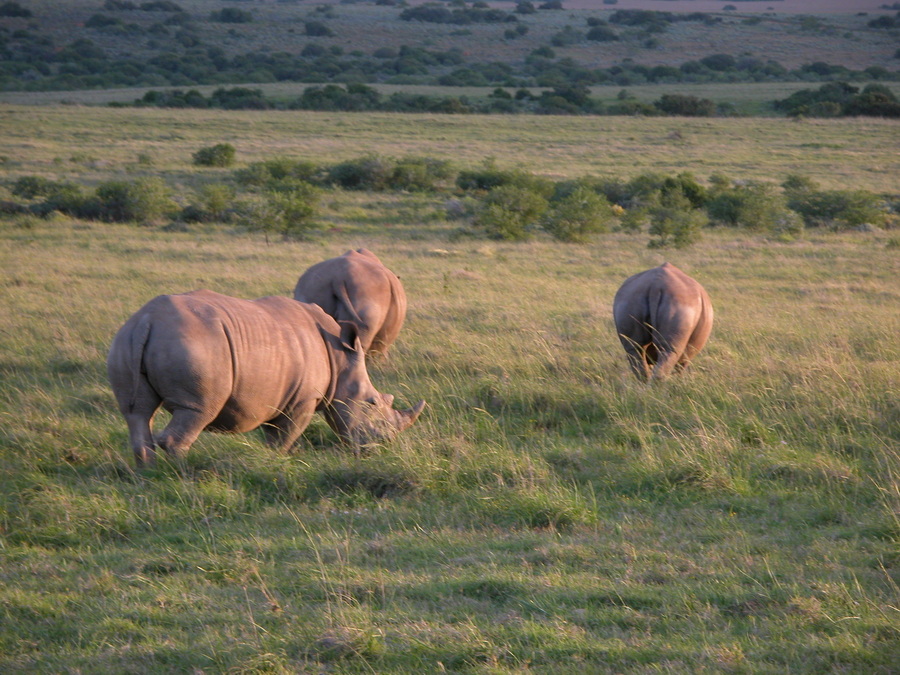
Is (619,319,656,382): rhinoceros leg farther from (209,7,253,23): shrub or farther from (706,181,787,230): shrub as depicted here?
(209,7,253,23): shrub

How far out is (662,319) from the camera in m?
7.45

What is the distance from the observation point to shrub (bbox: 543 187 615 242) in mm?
19172

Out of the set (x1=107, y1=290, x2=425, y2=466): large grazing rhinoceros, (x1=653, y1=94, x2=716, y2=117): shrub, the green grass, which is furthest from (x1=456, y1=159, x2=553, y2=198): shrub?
(x1=653, y1=94, x2=716, y2=117): shrub

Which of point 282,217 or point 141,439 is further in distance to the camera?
point 282,217

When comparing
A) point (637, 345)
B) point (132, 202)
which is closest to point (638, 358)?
point (637, 345)

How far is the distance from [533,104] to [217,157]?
34.1 m

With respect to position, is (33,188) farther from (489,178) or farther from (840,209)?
(840,209)

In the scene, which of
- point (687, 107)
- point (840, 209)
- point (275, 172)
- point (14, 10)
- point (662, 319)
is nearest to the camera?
point (662, 319)

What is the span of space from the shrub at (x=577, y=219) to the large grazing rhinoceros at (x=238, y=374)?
13387mm

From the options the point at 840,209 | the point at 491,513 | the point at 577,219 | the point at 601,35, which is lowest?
the point at 840,209

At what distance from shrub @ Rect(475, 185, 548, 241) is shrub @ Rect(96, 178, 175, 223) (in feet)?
24.2

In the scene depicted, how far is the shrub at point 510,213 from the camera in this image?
19375mm

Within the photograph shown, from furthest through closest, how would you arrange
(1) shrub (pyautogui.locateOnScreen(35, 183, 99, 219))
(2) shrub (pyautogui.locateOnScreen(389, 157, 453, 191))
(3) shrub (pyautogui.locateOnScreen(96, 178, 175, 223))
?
1. (2) shrub (pyautogui.locateOnScreen(389, 157, 453, 191))
2. (1) shrub (pyautogui.locateOnScreen(35, 183, 99, 219))
3. (3) shrub (pyautogui.locateOnScreen(96, 178, 175, 223))

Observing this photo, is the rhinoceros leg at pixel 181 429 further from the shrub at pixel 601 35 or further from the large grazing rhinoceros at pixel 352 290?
the shrub at pixel 601 35
